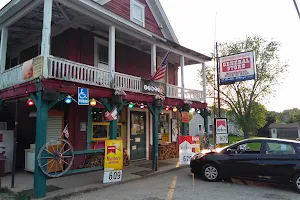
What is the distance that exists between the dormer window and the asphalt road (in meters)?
9.16

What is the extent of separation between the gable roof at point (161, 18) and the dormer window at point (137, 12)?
0.87 m

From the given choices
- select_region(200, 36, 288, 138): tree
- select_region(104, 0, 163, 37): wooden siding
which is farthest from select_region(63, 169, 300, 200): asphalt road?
select_region(200, 36, 288, 138): tree

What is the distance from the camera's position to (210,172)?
28.6 feet

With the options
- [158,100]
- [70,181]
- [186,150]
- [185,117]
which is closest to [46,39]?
[70,181]

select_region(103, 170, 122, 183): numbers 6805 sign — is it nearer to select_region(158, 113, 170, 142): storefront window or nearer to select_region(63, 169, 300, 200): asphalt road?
select_region(63, 169, 300, 200): asphalt road

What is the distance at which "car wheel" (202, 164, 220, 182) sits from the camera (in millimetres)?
8641

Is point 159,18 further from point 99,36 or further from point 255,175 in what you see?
point 255,175

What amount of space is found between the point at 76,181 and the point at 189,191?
388 cm

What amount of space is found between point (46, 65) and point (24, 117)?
5913 millimetres

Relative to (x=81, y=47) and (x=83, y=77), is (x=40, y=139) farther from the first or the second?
(x=81, y=47)

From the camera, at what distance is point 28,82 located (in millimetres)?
7625

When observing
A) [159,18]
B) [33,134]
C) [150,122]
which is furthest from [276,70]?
[33,134]

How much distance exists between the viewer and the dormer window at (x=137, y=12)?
14.1 meters

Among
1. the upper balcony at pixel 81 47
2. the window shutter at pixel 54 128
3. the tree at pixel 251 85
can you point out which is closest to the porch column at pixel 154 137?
the upper balcony at pixel 81 47
